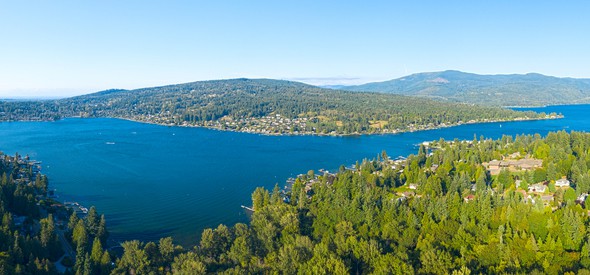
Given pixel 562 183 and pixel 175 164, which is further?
pixel 175 164

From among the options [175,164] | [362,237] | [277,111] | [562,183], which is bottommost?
[175,164]

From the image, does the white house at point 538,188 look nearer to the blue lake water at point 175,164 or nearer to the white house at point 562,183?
the white house at point 562,183

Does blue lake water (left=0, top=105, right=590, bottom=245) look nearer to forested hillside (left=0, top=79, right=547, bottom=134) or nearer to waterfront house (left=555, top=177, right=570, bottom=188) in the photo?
forested hillside (left=0, top=79, right=547, bottom=134)

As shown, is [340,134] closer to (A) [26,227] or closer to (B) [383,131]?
(B) [383,131]

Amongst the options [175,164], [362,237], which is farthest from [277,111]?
[362,237]

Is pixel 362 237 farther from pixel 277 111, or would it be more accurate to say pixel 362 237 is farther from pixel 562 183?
pixel 277 111

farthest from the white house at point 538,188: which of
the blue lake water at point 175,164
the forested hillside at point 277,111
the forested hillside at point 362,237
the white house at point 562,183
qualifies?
the forested hillside at point 277,111
